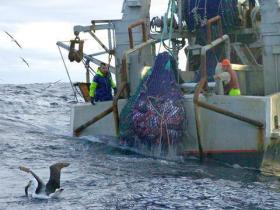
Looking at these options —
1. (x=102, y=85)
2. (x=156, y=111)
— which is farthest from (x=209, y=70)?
(x=156, y=111)

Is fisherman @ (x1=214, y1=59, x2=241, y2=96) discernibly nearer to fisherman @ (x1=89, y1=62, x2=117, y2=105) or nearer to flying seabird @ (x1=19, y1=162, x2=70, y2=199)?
fisherman @ (x1=89, y1=62, x2=117, y2=105)

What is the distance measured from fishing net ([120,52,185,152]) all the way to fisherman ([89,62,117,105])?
72.0 inches

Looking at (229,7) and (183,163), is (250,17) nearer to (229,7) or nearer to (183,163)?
(229,7)

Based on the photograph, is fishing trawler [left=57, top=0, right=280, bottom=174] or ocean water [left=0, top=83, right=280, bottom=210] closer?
ocean water [left=0, top=83, right=280, bottom=210]

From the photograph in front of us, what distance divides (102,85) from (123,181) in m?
5.84

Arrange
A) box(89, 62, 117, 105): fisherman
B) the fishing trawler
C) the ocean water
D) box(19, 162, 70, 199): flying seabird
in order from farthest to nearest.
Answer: box(89, 62, 117, 105): fisherman
the fishing trawler
box(19, 162, 70, 199): flying seabird
the ocean water

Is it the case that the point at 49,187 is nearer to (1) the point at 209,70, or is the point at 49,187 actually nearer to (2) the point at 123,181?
(2) the point at 123,181

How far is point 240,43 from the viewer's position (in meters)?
19.9

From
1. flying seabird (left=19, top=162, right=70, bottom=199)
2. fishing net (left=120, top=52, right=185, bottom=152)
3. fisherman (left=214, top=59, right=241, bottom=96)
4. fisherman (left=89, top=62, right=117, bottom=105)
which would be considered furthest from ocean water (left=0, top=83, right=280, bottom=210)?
fisherman (left=214, top=59, right=241, bottom=96)

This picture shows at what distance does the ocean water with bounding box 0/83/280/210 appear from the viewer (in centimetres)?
1174

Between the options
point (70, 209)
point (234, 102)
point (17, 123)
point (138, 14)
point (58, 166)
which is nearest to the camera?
point (70, 209)

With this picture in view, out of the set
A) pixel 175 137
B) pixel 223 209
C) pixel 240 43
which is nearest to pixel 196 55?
pixel 240 43

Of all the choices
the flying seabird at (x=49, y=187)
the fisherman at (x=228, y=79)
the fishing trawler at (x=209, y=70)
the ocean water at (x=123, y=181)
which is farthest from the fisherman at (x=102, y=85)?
the flying seabird at (x=49, y=187)

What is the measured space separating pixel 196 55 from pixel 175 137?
5326mm
